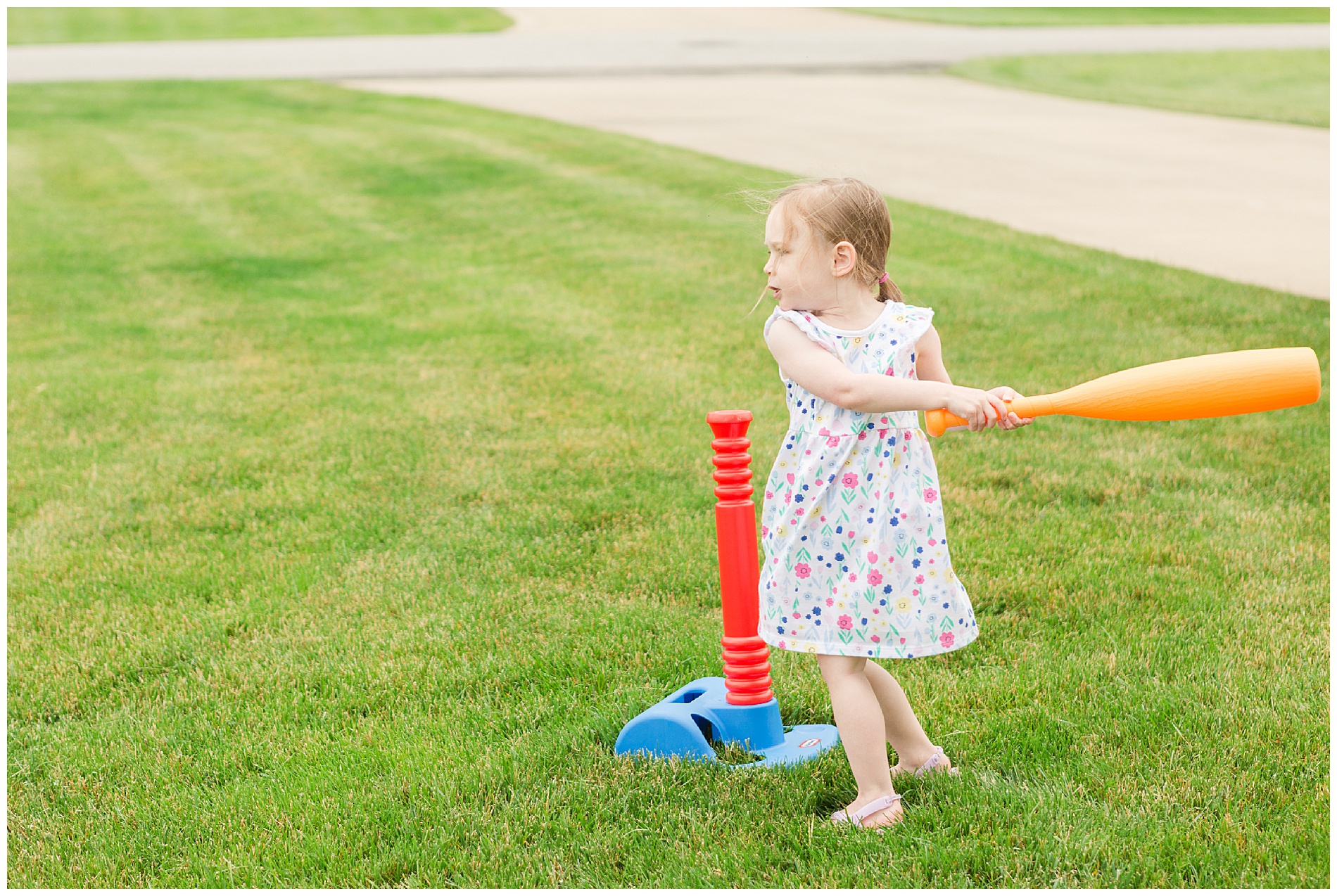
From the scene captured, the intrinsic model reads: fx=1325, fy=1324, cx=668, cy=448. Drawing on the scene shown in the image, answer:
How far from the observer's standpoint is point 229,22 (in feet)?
112

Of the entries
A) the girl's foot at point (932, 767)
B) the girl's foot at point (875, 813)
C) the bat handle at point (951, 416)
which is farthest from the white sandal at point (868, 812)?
the bat handle at point (951, 416)

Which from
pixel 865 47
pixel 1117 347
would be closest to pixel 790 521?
pixel 1117 347

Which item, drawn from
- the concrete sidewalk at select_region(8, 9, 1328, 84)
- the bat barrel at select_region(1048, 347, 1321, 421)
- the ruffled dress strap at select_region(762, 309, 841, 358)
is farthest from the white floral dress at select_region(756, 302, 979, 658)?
the concrete sidewalk at select_region(8, 9, 1328, 84)

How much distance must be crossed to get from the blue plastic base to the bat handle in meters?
0.92

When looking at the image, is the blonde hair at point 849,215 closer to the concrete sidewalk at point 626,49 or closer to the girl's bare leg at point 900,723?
the girl's bare leg at point 900,723

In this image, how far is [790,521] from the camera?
2.95 meters

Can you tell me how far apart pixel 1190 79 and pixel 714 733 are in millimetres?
20659

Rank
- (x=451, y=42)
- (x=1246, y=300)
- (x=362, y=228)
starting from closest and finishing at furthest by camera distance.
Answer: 1. (x=1246, y=300)
2. (x=362, y=228)
3. (x=451, y=42)

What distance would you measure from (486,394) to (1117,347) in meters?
3.22

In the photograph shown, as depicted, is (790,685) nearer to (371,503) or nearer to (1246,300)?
(371,503)

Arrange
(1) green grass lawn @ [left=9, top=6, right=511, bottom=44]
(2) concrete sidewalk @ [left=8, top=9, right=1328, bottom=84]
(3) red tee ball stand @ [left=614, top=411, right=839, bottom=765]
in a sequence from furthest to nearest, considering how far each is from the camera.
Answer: (1) green grass lawn @ [left=9, top=6, right=511, bottom=44] → (2) concrete sidewalk @ [left=8, top=9, right=1328, bottom=84] → (3) red tee ball stand @ [left=614, top=411, right=839, bottom=765]

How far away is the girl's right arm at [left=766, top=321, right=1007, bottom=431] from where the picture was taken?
267cm

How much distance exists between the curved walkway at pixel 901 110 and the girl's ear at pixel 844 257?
5.99 meters

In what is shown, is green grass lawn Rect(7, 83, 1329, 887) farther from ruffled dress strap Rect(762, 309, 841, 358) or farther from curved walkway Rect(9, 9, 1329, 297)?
curved walkway Rect(9, 9, 1329, 297)
